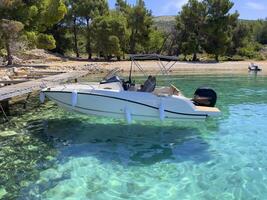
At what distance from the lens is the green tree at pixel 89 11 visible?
56594 mm

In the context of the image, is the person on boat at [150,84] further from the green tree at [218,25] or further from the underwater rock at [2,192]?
Answer: the green tree at [218,25]

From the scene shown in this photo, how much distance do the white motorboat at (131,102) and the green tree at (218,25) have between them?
43.9 m

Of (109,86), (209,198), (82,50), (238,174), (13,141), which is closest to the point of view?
(209,198)

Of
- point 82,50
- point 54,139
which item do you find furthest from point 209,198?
point 82,50

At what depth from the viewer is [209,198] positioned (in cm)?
819

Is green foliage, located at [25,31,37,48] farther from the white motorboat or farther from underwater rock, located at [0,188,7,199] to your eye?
underwater rock, located at [0,188,7,199]

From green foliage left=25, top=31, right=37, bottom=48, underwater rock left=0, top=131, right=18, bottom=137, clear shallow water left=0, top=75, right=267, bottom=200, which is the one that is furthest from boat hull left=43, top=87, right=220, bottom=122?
green foliage left=25, top=31, right=37, bottom=48

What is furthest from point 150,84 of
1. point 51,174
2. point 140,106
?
point 51,174

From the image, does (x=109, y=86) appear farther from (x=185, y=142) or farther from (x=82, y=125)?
(x=185, y=142)

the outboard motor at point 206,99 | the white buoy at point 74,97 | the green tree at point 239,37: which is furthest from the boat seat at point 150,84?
the green tree at point 239,37

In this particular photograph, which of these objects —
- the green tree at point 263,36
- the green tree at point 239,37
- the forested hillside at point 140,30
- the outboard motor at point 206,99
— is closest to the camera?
the outboard motor at point 206,99

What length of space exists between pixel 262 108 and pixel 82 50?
183 ft

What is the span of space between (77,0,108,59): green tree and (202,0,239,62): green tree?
49.6ft

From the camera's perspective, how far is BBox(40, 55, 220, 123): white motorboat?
529 inches
